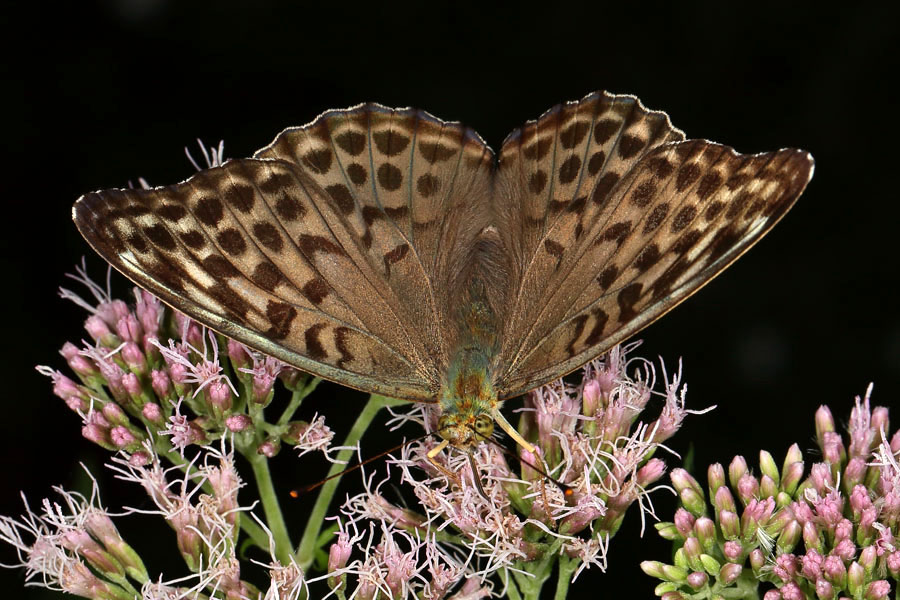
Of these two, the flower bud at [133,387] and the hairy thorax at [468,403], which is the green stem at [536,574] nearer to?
the hairy thorax at [468,403]

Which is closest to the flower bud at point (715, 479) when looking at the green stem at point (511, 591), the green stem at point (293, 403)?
the green stem at point (511, 591)

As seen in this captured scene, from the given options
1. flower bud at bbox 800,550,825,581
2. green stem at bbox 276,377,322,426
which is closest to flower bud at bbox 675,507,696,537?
flower bud at bbox 800,550,825,581

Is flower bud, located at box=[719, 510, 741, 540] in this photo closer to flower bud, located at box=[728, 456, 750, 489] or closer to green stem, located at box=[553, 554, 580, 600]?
flower bud, located at box=[728, 456, 750, 489]

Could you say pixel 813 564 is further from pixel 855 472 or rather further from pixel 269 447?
pixel 269 447

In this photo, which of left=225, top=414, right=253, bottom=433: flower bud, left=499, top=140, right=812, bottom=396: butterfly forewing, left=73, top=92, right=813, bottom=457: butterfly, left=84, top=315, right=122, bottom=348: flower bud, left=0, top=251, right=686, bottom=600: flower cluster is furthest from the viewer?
left=84, top=315, right=122, bottom=348: flower bud

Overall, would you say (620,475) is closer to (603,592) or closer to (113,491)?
(603,592)

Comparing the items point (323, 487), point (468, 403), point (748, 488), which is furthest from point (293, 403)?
point (748, 488)
